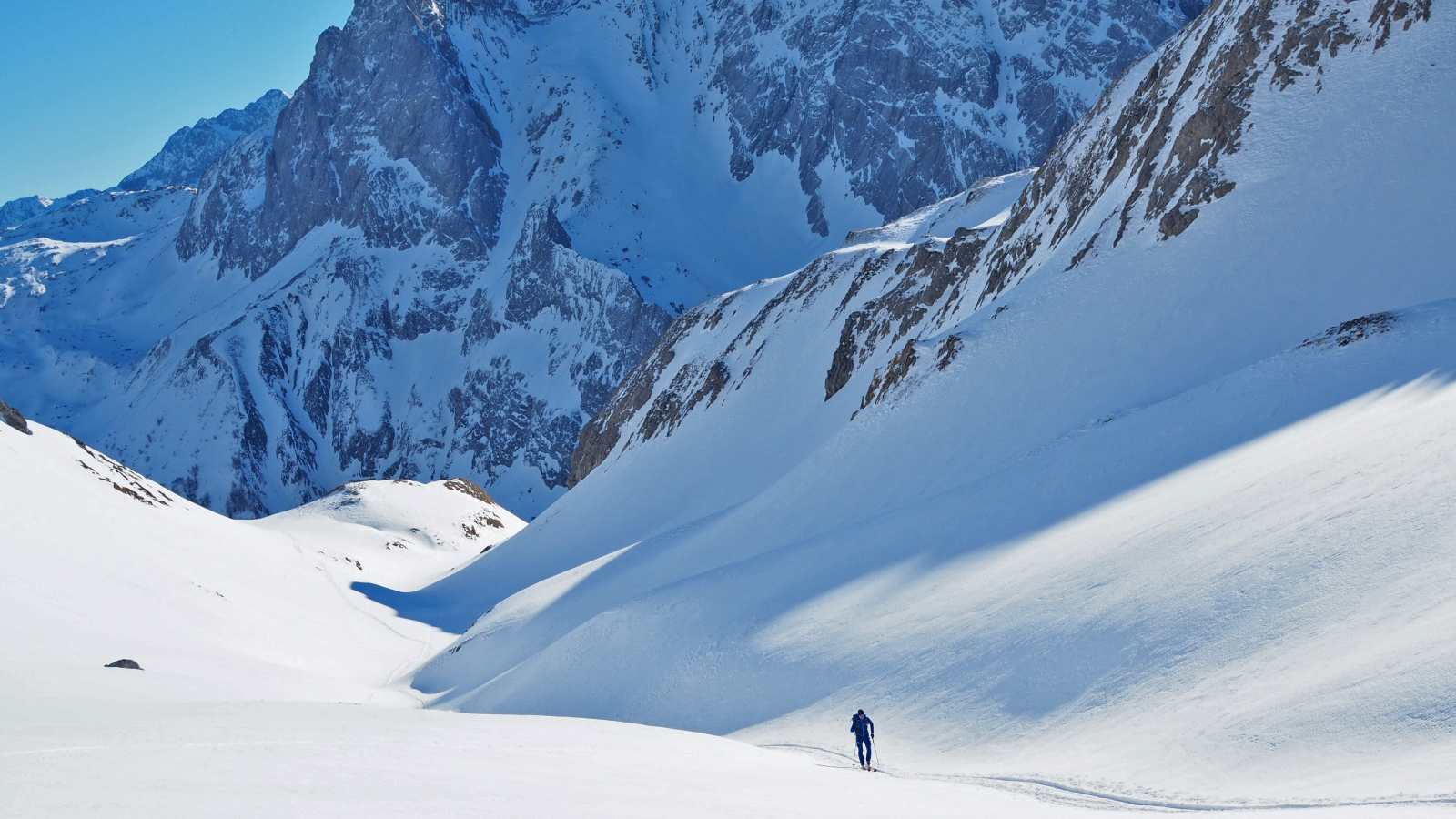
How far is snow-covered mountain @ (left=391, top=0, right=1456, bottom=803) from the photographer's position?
14336mm

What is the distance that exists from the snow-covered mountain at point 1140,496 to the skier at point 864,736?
3.77 feet

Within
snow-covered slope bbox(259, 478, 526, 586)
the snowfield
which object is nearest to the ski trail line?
the snowfield

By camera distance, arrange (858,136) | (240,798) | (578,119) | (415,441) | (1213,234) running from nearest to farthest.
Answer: (240,798) → (1213,234) → (415,441) → (858,136) → (578,119)

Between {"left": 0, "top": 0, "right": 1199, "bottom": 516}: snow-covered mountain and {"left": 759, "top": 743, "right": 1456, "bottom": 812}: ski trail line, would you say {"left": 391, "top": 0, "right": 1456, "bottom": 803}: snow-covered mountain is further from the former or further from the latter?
{"left": 0, "top": 0, "right": 1199, "bottom": 516}: snow-covered mountain

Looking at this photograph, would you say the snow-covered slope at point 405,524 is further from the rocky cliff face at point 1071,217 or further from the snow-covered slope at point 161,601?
the rocky cliff face at point 1071,217

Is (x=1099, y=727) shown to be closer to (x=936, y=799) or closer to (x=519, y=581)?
(x=936, y=799)

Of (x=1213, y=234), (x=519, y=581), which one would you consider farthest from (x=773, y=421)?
(x=1213, y=234)

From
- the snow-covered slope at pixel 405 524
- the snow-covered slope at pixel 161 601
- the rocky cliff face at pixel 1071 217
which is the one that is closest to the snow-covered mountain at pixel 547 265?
the snow-covered slope at pixel 405 524

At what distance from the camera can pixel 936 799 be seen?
12.9 m

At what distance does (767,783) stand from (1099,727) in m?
4.78

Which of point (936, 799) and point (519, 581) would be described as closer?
point (936, 799)

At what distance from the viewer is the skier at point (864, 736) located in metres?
16.6

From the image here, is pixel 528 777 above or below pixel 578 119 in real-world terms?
below

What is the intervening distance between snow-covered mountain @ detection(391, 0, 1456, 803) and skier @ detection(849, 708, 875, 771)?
3.77 ft
